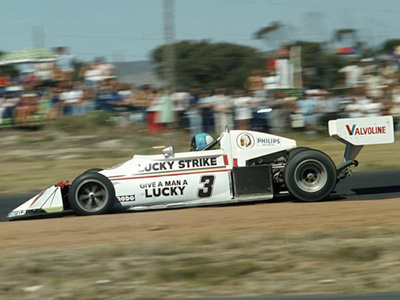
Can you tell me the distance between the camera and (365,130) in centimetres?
915

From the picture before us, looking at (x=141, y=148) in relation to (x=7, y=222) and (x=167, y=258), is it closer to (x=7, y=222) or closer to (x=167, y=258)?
(x=7, y=222)

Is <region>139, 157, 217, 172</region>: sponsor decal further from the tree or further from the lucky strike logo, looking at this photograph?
the tree

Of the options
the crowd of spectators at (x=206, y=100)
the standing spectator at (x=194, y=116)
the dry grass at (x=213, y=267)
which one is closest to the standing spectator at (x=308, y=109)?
the crowd of spectators at (x=206, y=100)

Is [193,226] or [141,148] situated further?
[141,148]

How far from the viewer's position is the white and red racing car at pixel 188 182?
8.88 metres

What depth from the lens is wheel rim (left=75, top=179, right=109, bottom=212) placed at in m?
8.82

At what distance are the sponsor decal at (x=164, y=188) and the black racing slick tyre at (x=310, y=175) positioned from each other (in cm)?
145

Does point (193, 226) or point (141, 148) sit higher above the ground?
point (141, 148)

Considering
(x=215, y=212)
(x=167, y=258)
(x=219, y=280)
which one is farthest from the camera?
(x=215, y=212)

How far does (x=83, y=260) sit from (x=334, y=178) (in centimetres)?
417

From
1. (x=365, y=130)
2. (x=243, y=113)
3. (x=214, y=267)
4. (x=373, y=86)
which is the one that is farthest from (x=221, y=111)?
(x=214, y=267)

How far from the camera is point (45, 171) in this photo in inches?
575

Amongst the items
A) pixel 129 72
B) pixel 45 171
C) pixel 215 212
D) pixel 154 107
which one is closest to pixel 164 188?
pixel 215 212

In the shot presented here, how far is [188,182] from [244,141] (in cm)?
99
